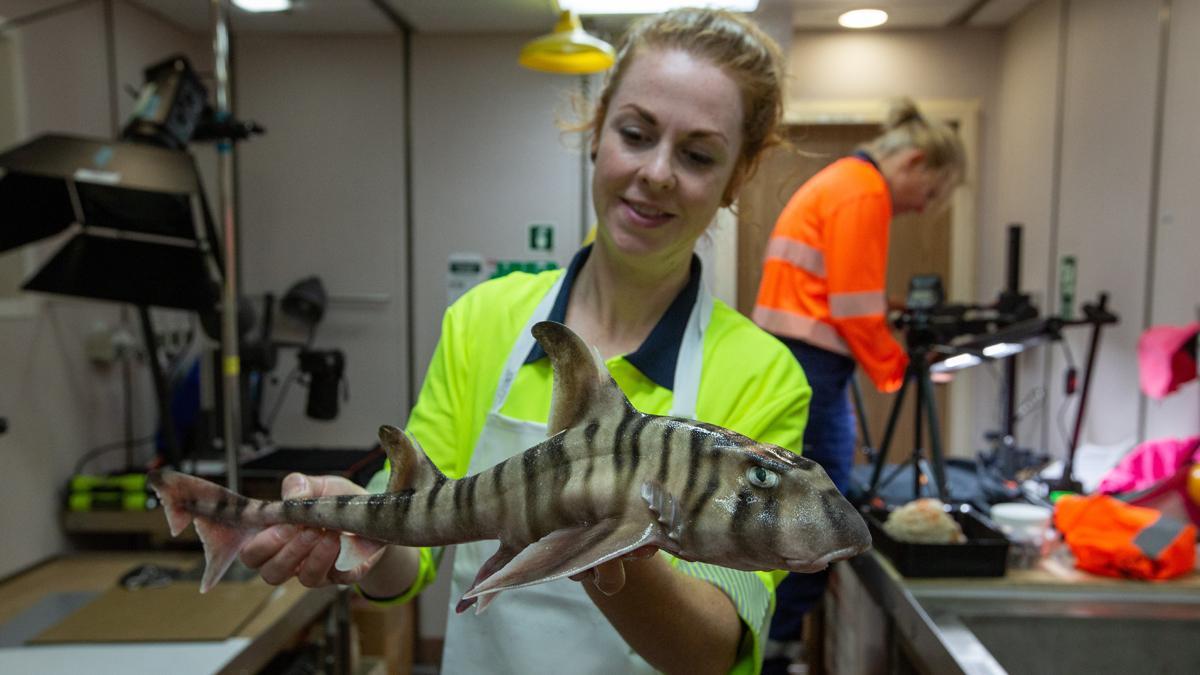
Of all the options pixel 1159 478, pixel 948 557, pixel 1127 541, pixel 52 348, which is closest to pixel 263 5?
pixel 948 557

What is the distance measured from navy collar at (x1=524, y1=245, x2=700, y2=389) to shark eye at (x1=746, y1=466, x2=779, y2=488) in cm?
22

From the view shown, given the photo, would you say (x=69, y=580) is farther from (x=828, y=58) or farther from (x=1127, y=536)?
(x=1127, y=536)

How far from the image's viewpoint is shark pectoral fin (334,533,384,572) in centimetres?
48

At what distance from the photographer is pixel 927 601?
1387 mm

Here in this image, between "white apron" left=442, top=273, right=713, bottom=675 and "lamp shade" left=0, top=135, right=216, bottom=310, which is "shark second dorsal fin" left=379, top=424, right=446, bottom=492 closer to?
"white apron" left=442, top=273, right=713, bottom=675

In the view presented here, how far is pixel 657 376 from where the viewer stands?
58cm

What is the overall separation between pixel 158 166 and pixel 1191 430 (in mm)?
2374

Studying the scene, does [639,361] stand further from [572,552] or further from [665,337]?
[572,552]

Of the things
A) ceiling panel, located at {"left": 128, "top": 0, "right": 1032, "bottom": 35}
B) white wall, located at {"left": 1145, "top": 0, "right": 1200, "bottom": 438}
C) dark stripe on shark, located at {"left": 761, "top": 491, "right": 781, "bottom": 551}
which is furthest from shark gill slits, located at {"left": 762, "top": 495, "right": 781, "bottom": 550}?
white wall, located at {"left": 1145, "top": 0, "right": 1200, "bottom": 438}

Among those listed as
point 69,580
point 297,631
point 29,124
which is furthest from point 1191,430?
point 29,124

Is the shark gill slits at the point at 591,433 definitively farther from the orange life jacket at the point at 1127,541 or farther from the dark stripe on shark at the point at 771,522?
the orange life jacket at the point at 1127,541

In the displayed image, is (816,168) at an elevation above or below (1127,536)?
above

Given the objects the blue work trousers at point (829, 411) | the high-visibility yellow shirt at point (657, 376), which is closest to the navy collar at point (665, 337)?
the high-visibility yellow shirt at point (657, 376)

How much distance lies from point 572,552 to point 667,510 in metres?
0.05
